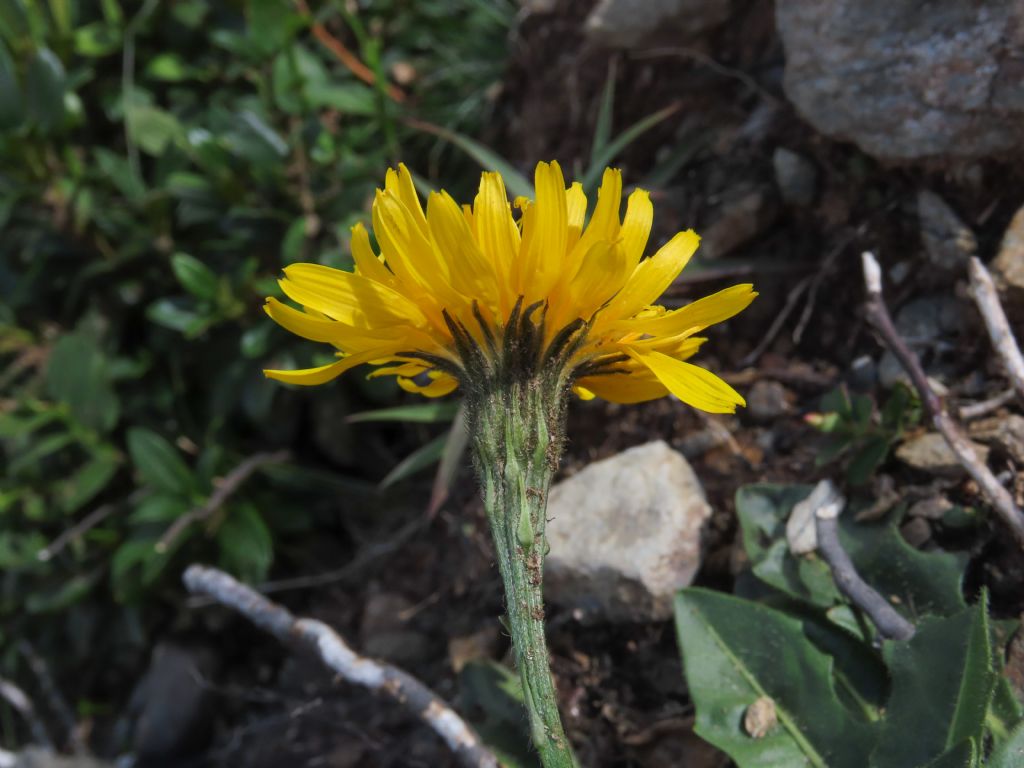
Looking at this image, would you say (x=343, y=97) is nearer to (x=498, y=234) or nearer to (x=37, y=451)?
(x=37, y=451)

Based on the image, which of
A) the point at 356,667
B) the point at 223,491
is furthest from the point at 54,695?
the point at 356,667

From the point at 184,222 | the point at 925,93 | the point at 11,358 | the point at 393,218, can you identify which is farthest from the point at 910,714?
the point at 11,358

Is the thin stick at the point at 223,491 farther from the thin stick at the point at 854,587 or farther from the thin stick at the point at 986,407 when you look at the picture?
the thin stick at the point at 986,407

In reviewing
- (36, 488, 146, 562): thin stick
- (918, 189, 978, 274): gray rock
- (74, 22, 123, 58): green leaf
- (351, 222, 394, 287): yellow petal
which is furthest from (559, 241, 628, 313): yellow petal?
(74, 22, 123, 58): green leaf

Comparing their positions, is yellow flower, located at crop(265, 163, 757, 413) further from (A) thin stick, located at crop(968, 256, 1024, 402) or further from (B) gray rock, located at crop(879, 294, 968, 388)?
(B) gray rock, located at crop(879, 294, 968, 388)

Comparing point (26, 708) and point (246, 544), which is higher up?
point (246, 544)

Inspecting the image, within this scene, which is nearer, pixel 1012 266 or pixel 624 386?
pixel 624 386

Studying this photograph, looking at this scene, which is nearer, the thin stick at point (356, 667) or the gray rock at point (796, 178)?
the thin stick at point (356, 667)

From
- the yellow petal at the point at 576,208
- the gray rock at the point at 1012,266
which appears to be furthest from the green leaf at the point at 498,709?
the gray rock at the point at 1012,266
